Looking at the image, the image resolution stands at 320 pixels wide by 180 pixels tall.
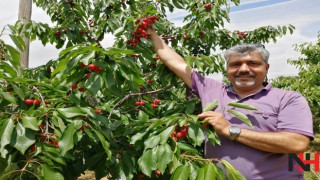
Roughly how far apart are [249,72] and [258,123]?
38cm

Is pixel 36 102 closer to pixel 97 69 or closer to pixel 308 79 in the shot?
pixel 97 69

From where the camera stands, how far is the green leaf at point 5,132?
1.35 m

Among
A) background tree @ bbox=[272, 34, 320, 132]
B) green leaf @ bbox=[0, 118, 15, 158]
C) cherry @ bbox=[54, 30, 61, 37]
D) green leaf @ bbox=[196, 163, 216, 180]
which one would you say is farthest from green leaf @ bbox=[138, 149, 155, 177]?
background tree @ bbox=[272, 34, 320, 132]

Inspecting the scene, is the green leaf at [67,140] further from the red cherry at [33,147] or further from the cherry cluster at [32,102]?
the cherry cluster at [32,102]

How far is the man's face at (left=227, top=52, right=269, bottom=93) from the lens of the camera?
220 cm

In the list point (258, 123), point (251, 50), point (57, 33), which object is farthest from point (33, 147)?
point (57, 33)

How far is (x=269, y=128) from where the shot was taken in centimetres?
201

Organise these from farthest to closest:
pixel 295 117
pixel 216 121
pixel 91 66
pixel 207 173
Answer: pixel 295 117, pixel 216 121, pixel 91 66, pixel 207 173

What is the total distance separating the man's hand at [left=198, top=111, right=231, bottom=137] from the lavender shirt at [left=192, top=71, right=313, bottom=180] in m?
0.12

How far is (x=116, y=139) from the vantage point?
2025mm

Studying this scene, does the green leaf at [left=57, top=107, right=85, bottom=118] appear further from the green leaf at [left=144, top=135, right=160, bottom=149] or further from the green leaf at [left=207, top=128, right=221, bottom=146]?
the green leaf at [left=207, top=128, right=221, bottom=146]

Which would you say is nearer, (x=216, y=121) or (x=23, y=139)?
(x=23, y=139)

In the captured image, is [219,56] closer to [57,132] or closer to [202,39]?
[202,39]

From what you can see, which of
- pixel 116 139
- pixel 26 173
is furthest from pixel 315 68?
pixel 26 173
